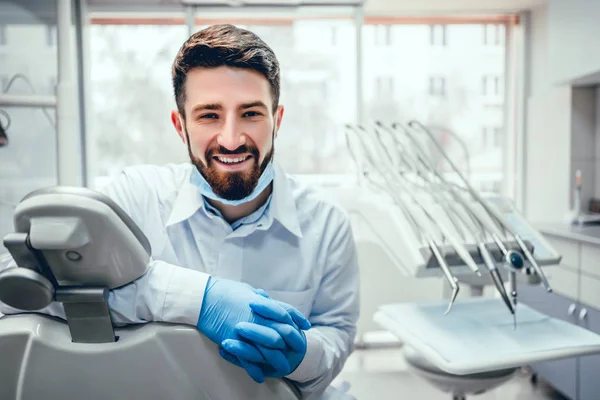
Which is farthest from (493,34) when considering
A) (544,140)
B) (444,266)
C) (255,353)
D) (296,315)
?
(255,353)

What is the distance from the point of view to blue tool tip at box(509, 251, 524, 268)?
1.36 meters

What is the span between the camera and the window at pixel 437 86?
3.73 m

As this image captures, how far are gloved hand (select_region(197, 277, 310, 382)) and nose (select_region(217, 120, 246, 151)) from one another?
303 millimetres

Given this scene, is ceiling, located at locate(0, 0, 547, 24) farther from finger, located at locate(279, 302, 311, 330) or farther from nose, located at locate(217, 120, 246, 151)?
finger, located at locate(279, 302, 311, 330)

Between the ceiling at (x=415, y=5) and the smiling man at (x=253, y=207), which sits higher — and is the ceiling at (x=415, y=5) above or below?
above

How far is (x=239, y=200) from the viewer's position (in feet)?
3.58

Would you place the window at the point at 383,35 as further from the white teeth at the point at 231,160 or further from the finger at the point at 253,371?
the finger at the point at 253,371

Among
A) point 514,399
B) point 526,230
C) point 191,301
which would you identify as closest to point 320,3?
point 526,230

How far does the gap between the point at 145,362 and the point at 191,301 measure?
103 mm

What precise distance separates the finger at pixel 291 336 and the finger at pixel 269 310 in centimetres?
1

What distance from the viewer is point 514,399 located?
2590 millimetres

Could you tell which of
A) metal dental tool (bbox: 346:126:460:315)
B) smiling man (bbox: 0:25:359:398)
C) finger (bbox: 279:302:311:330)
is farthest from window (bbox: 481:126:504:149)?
finger (bbox: 279:302:311:330)

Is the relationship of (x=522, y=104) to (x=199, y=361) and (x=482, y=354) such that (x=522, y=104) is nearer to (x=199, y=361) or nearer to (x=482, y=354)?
(x=482, y=354)

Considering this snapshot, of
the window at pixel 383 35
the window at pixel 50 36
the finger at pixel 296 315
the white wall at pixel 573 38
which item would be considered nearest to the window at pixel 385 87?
the window at pixel 383 35
